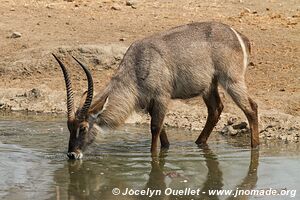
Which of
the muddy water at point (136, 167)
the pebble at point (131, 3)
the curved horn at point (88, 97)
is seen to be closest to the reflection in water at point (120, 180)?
the muddy water at point (136, 167)

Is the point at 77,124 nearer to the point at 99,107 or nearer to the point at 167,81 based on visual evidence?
the point at 99,107

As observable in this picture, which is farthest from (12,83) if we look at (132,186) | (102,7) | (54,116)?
(132,186)

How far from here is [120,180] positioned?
7340 millimetres

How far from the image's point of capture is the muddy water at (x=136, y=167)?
22.8 ft

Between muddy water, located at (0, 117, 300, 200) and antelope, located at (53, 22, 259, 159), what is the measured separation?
0.92 feet

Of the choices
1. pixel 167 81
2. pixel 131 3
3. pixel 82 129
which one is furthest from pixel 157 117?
pixel 131 3

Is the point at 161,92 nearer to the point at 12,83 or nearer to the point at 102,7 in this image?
the point at 12,83

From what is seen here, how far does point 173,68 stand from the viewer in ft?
29.5

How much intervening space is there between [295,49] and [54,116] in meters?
4.52

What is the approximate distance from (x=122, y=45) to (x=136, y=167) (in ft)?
17.6

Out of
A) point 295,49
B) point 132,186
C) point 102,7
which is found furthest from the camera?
point 102,7

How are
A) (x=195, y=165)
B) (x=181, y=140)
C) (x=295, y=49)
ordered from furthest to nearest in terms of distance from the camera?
(x=295, y=49) → (x=181, y=140) → (x=195, y=165)

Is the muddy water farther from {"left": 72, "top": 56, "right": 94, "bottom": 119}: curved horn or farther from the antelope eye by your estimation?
{"left": 72, "top": 56, "right": 94, "bottom": 119}: curved horn

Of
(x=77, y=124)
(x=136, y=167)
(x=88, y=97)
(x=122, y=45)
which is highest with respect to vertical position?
(x=88, y=97)
